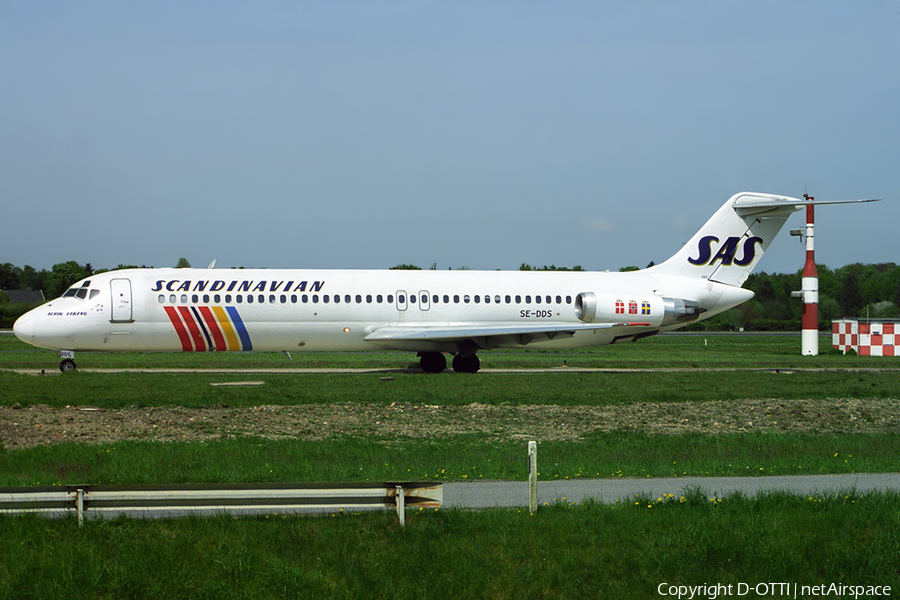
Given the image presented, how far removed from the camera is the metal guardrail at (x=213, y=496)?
8.79 metres

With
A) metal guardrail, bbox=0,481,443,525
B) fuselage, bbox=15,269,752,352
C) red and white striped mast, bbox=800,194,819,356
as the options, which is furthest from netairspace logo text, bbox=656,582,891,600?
red and white striped mast, bbox=800,194,819,356

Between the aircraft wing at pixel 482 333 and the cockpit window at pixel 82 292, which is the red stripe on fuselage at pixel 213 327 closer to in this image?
the cockpit window at pixel 82 292

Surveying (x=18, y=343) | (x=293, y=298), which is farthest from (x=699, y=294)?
(x=18, y=343)

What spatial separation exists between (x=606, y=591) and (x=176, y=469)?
758 cm

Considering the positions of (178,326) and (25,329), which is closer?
(25,329)

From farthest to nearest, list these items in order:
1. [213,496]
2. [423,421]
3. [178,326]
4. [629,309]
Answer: [629,309], [178,326], [423,421], [213,496]

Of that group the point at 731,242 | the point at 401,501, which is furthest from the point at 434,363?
the point at 401,501

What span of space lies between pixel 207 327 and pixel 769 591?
25450 mm

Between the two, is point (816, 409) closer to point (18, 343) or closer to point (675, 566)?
point (675, 566)

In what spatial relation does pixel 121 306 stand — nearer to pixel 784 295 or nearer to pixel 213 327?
pixel 213 327

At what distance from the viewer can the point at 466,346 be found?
32.7 metres

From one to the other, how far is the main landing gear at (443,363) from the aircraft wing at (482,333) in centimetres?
68

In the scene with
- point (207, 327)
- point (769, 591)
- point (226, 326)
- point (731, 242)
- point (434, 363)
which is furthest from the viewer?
point (731, 242)

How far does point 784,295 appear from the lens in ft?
373
